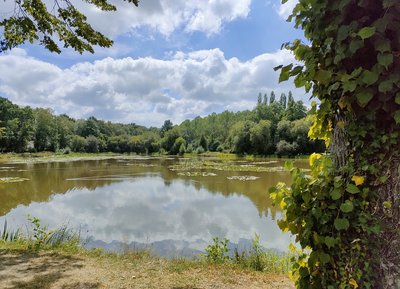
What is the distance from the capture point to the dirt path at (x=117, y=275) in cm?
479

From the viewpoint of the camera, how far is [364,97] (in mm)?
1757

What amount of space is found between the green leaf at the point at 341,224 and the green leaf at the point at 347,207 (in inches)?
2.2

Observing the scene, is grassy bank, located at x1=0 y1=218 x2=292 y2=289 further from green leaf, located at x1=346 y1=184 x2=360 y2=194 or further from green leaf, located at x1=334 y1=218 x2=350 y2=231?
green leaf, located at x1=346 y1=184 x2=360 y2=194

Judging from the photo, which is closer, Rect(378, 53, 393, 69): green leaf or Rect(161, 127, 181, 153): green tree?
Rect(378, 53, 393, 69): green leaf

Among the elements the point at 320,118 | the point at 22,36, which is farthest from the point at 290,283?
the point at 22,36

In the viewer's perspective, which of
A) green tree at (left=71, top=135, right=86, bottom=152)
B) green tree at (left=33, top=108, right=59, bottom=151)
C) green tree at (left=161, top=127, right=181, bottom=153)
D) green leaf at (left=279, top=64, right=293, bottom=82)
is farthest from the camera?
green tree at (left=161, top=127, right=181, bottom=153)

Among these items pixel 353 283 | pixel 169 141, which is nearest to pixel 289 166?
pixel 353 283

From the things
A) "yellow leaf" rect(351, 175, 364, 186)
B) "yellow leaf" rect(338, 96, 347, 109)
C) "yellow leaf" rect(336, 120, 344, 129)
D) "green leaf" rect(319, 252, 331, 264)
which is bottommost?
"green leaf" rect(319, 252, 331, 264)

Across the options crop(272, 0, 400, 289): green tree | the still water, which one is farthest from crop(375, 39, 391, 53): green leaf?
the still water

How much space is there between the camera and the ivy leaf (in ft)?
5.63

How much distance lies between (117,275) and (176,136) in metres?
84.9

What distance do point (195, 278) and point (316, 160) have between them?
3.72 metres

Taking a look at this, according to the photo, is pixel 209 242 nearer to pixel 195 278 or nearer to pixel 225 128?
pixel 195 278

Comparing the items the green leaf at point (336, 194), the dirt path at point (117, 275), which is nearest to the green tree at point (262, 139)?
Result: the dirt path at point (117, 275)
